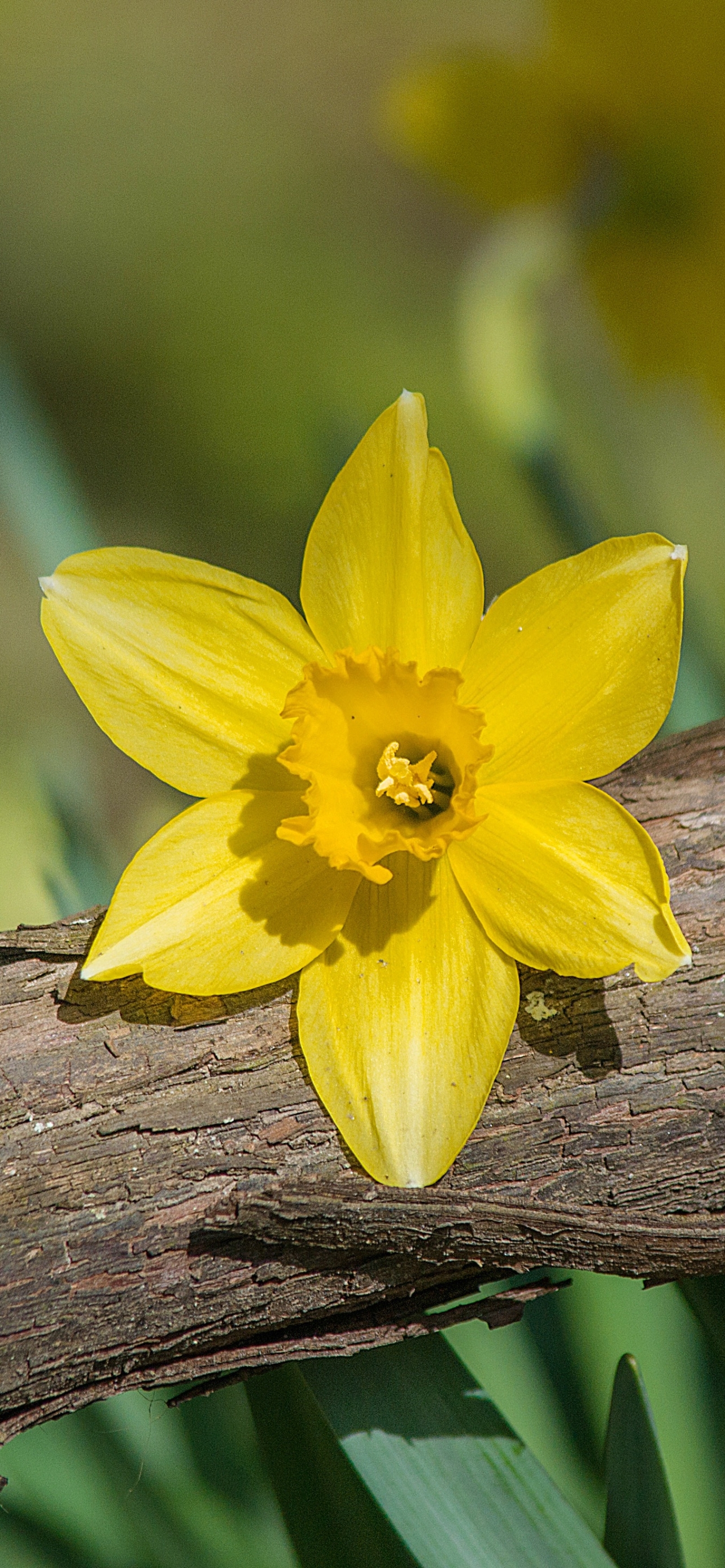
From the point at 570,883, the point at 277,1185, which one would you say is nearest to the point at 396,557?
the point at 570,883

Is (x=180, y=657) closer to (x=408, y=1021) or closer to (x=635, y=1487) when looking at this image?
(x=408, y=1021)

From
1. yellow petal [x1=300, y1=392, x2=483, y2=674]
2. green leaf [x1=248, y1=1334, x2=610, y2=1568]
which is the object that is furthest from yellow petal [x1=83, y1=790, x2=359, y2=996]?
green leaf [x1=248, y1=1334, x2=610, y2=1568]

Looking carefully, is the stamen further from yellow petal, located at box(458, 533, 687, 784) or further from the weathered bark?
the weathered bark

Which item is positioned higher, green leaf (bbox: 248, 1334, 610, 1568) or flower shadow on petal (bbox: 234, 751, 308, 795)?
flower shadow on petal (bbox: 234, 751, 308, 795)

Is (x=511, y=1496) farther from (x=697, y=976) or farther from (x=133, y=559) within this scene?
(x=133, y=559)


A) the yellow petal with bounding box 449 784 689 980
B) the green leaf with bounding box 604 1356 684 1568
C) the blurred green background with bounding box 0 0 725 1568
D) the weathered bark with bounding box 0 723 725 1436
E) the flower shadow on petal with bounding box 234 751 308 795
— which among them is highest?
the blurred green background with bounding box 0 0 725 1568

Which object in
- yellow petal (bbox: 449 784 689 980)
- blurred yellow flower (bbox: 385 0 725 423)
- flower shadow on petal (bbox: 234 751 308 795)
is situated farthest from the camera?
blurred yellow flower (bbox: 385 0 725 423)

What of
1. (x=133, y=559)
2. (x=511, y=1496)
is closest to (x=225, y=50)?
(x=133, y=559)
